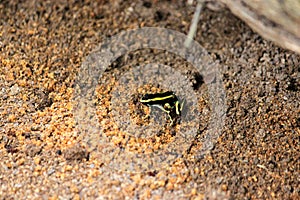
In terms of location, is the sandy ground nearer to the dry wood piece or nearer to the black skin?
the black skin

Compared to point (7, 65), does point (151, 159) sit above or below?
below

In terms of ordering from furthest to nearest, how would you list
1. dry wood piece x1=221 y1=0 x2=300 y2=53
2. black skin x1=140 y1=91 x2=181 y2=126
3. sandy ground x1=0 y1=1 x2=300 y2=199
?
black skin x1=140 y1=91 x2=181 y2=126 < sandy ground x1=0 y1=1 x2=300 y2=199 < dry wood piece x1=221 y1=0 x2=300 y2=53

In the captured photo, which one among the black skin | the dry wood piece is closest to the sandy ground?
the black skin

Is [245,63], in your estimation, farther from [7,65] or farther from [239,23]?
[7,65]

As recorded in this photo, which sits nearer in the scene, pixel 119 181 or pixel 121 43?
pixel 119 181

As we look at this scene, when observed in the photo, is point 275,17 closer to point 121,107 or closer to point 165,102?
point 165,102

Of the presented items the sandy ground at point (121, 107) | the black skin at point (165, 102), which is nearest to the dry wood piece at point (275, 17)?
Result: the sandy ground at point (121, 107)

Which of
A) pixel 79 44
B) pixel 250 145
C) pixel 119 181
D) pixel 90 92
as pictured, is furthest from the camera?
pixel 79 44

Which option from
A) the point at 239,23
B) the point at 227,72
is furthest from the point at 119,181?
the point at 239,23

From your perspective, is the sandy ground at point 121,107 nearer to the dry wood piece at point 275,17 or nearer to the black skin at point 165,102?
the black skin at point 165,102
